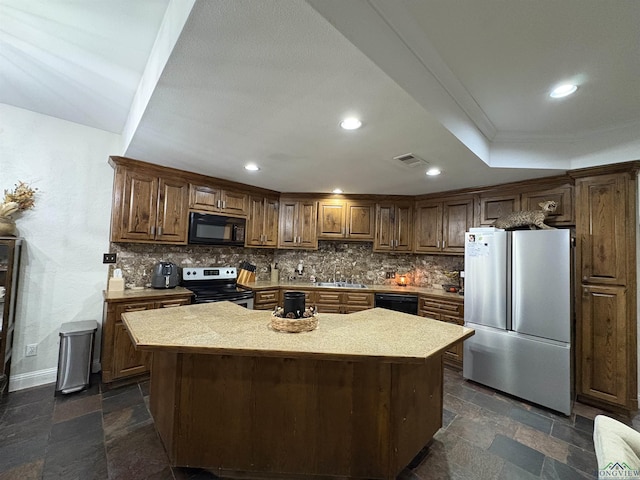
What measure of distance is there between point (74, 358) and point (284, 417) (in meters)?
2.26

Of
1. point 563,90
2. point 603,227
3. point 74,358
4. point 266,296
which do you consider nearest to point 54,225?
point 74,358

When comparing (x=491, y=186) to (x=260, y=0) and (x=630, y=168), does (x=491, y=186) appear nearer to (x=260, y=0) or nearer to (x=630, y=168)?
(x=630, y=168)

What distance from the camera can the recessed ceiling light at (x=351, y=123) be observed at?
1.85 metres

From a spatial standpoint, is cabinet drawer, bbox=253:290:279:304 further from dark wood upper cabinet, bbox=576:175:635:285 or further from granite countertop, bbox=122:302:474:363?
dark wood upper cabinet, bbox=576:175:635:285

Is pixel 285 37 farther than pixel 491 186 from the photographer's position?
No

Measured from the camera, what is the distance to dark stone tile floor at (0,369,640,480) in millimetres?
1690

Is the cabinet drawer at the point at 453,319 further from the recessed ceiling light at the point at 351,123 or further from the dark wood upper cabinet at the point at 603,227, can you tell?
the recessed ceiling light at the point at 351,123

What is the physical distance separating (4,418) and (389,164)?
3.83m

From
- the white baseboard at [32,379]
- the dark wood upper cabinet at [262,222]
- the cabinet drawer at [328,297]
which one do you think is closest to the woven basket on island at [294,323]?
the cabinet drawer at [328,297]

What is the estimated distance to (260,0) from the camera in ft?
3.32

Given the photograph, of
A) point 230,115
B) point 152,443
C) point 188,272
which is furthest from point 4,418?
point 230,115

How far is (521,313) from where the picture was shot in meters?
2.66

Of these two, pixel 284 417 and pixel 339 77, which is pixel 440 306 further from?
pixel 339 77

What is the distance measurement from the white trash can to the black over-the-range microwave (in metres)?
1.31
